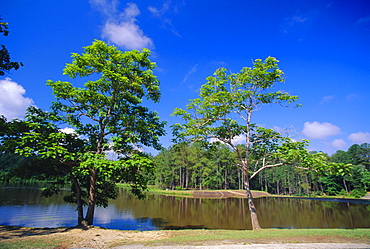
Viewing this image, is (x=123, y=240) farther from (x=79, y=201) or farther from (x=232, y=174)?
(x=232, y=174)

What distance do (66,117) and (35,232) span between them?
20.9 ft

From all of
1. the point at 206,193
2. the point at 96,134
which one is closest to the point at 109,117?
the point at 96,134

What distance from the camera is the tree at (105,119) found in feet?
36.8

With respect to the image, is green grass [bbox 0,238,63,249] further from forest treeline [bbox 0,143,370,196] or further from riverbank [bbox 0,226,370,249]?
forest treeline [bbox 0,143,370,196]

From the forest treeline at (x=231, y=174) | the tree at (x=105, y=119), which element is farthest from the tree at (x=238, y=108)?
the forest treeline at (x=231, y=174)

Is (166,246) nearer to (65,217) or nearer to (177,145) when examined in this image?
(177,145)

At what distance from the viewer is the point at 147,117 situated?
535 inches

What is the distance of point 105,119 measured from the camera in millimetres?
13281

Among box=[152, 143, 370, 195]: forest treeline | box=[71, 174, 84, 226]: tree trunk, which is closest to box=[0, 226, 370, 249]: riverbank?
box=[71, 174, 84, 226]: tree trunk

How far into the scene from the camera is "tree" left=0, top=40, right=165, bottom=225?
11203mm

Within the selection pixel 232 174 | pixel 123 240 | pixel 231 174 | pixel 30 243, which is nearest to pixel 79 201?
pixel 30 243

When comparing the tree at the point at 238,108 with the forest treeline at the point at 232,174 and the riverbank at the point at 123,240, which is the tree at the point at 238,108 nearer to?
the riverbank at the point at 123,240

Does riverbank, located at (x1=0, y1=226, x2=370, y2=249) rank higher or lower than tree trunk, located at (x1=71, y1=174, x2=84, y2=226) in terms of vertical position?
lower

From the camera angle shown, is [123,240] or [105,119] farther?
[105,119]
